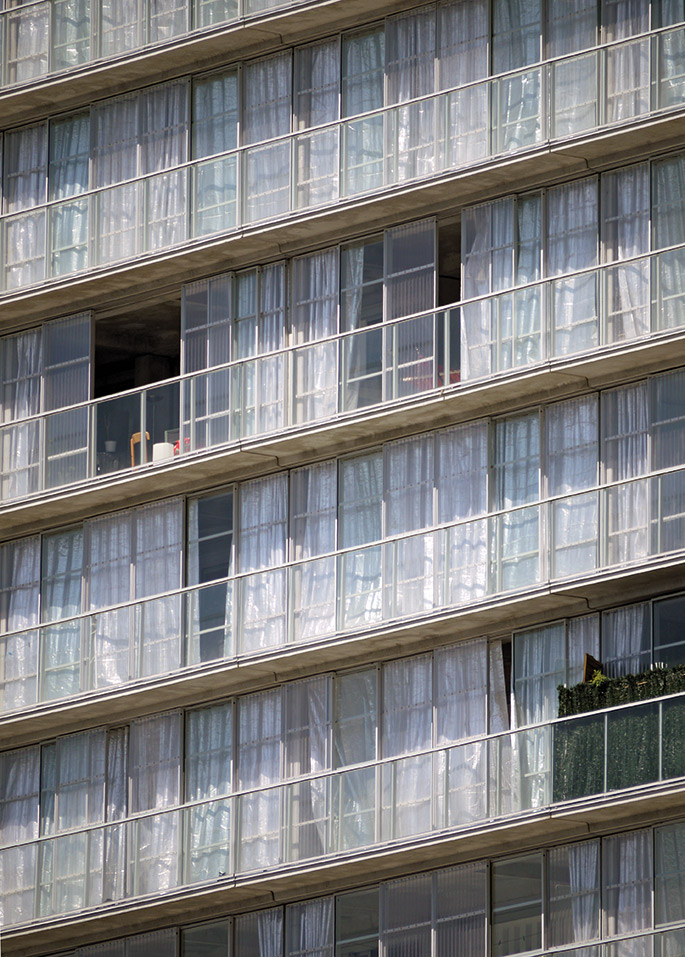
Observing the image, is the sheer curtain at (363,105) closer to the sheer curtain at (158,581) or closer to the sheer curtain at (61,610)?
the sheer curtain at (158,581)

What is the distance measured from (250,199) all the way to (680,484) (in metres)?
9.86

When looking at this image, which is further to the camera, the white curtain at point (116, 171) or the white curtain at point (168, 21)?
the white curtain at point (116, 171)

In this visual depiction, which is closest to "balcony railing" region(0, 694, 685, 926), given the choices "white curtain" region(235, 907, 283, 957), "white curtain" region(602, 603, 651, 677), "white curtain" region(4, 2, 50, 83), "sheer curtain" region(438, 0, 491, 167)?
"white curtain" region(235, 907, 283, 957)

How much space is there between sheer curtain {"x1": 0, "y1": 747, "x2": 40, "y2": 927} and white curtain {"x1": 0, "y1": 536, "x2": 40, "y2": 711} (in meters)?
1.04

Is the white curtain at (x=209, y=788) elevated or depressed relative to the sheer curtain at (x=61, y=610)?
depressed

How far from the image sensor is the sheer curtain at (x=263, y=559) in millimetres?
61500

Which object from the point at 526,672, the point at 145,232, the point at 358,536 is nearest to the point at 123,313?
the point at 145,232

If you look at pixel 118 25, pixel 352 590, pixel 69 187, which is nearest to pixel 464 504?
pixel 352 590

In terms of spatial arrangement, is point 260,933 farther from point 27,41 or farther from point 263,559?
point 27,41

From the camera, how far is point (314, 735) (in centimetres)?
6091

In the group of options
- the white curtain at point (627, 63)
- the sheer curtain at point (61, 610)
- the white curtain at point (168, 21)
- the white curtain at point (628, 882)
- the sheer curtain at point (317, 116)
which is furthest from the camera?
the white curtain at point (168, 21)

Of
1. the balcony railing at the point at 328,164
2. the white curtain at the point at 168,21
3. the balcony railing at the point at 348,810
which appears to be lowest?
the balcony railing at the point at 348,810

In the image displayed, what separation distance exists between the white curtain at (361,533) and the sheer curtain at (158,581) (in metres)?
3.27

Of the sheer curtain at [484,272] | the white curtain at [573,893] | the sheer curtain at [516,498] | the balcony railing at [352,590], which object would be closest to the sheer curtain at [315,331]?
the sheer curtain at [484,272]
